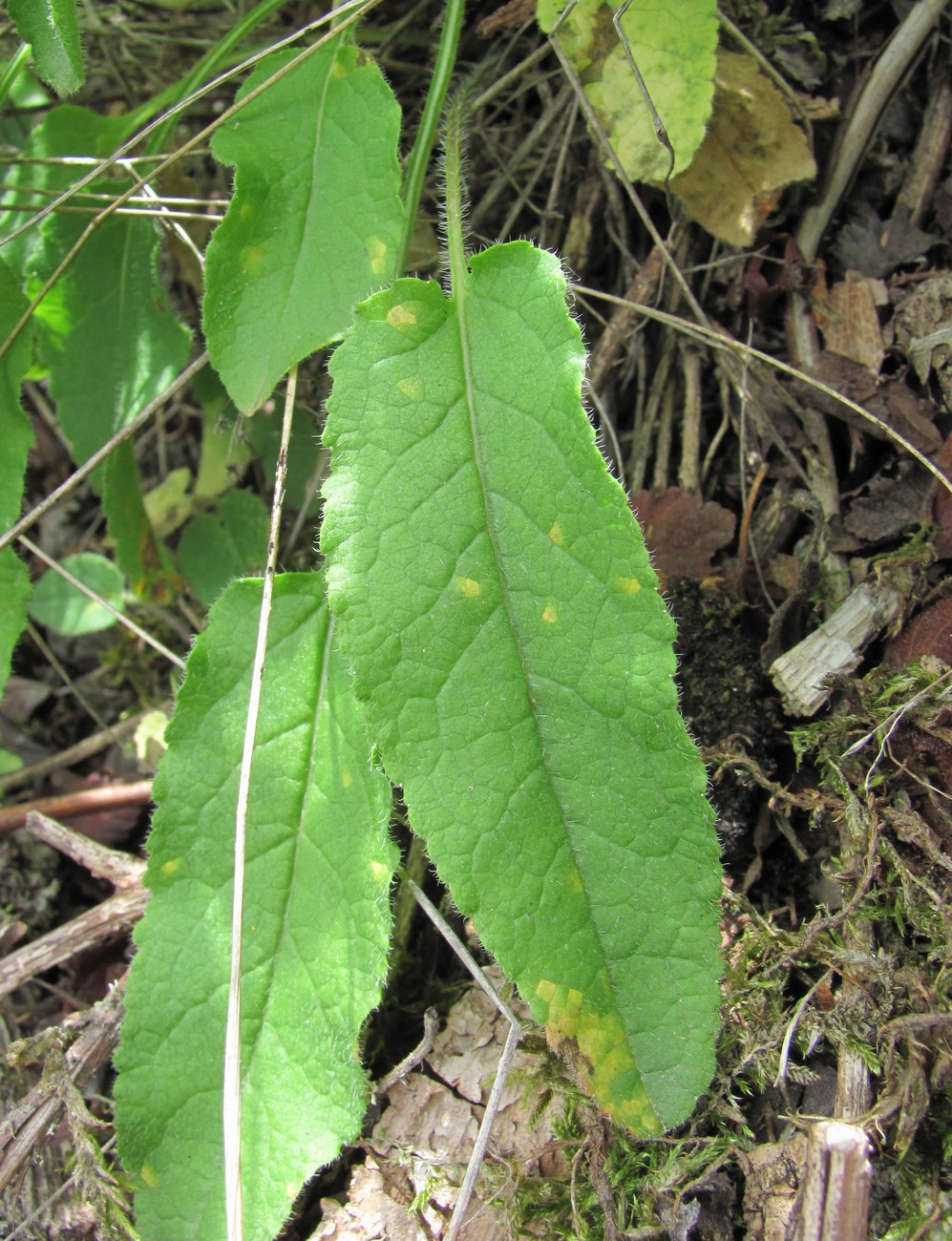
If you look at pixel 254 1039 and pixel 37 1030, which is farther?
pixel 37 1030

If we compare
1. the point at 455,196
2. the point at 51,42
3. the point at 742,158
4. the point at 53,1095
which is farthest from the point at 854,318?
the point at 53,1095

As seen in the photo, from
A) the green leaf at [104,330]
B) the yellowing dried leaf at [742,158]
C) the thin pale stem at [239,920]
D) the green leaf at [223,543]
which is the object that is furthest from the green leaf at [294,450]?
the yellowing dried leaf at [742,158]

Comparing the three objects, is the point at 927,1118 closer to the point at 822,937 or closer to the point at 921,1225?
the point at 921,1225

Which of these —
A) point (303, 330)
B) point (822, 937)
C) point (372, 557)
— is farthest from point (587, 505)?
point (822, 937)

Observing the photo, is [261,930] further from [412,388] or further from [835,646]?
[835,646]

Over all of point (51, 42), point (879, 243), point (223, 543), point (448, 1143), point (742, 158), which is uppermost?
point (51, 42)

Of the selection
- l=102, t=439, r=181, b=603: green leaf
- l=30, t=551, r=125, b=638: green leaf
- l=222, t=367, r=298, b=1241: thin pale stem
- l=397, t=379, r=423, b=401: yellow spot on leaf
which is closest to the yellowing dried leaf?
l=397, t=379, r=423, b=401: yellow spot on leaf
